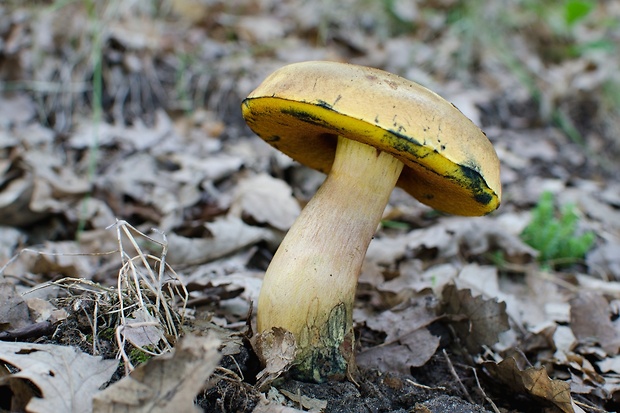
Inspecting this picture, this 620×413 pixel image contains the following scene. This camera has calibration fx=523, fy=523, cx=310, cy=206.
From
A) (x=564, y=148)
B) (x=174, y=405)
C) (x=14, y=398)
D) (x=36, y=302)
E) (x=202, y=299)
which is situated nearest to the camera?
(x=174, y=405)

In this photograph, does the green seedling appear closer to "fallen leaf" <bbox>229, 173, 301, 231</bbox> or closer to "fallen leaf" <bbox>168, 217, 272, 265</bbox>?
"fallen leaf" <bbox>229, 173, 301, 231</bbox>

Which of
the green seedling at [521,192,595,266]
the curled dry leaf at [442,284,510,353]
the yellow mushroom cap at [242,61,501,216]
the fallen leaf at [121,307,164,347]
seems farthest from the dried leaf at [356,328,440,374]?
the green seedling at [521,192,595,266]

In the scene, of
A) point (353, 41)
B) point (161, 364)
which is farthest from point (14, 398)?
point (353, 41)

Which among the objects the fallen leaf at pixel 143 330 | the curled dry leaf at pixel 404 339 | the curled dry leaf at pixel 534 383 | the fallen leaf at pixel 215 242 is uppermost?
the curled dry leaf at pixel 534 383

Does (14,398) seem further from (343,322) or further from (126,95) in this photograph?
(126,95)

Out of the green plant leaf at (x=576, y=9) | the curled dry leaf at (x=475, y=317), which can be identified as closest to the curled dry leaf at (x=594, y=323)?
the curled dry leaf at (x=475, y=317)

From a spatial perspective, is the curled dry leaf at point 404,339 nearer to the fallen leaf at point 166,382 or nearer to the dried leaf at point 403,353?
the dried leaf at point 403,353
